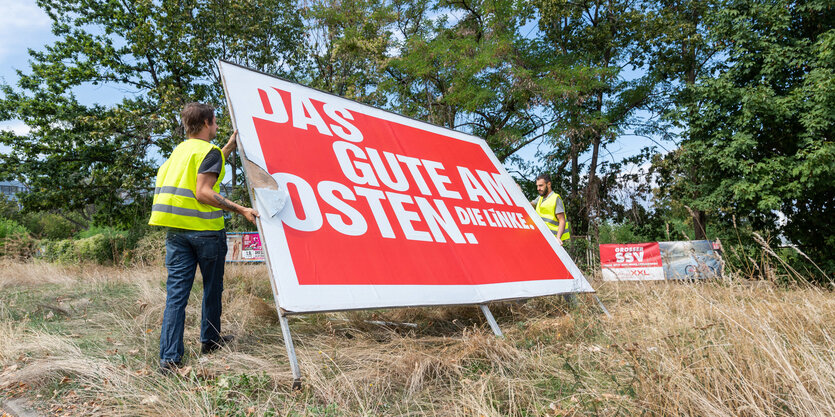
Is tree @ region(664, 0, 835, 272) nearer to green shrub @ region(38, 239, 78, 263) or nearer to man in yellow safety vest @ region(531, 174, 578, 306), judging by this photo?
man in yellow safety vest @ region(531, 174, 578, 306)

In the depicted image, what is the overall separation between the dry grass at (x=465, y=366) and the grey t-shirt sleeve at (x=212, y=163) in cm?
127

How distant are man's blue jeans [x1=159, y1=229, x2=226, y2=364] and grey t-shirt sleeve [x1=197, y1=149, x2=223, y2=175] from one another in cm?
43

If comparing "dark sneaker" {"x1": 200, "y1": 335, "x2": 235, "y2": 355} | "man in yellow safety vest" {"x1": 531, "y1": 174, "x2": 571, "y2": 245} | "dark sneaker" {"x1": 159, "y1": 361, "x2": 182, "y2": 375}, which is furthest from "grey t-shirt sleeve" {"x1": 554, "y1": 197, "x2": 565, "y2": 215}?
"dark sneaker" {"x1": 159, "y1": 361, "x2": 182, "y2": 375}

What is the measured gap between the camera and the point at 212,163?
2.94 metres

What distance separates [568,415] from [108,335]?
148 inches

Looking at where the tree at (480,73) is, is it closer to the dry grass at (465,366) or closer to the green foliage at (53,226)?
the dry grass at (465,366)

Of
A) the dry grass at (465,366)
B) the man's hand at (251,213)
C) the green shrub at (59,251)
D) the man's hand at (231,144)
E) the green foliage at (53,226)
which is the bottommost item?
the dry grass at (465,366)

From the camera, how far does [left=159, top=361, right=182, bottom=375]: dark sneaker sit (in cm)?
271

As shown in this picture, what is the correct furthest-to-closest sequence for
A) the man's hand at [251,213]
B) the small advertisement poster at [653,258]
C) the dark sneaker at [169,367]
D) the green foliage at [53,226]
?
the green foliage at [53,226], the small advertisement poster at [653,258], the man's hand at [251,213], the dark sneaker at [169,367]

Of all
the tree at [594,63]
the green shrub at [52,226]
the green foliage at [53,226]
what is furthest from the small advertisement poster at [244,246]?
the green shrub at [52,226]

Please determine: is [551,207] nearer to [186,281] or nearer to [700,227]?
[186,281]

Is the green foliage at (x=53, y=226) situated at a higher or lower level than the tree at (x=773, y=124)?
higher

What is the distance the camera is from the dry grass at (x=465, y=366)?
2008mm

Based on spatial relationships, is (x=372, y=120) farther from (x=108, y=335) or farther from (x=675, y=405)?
(x=675, y=405)
